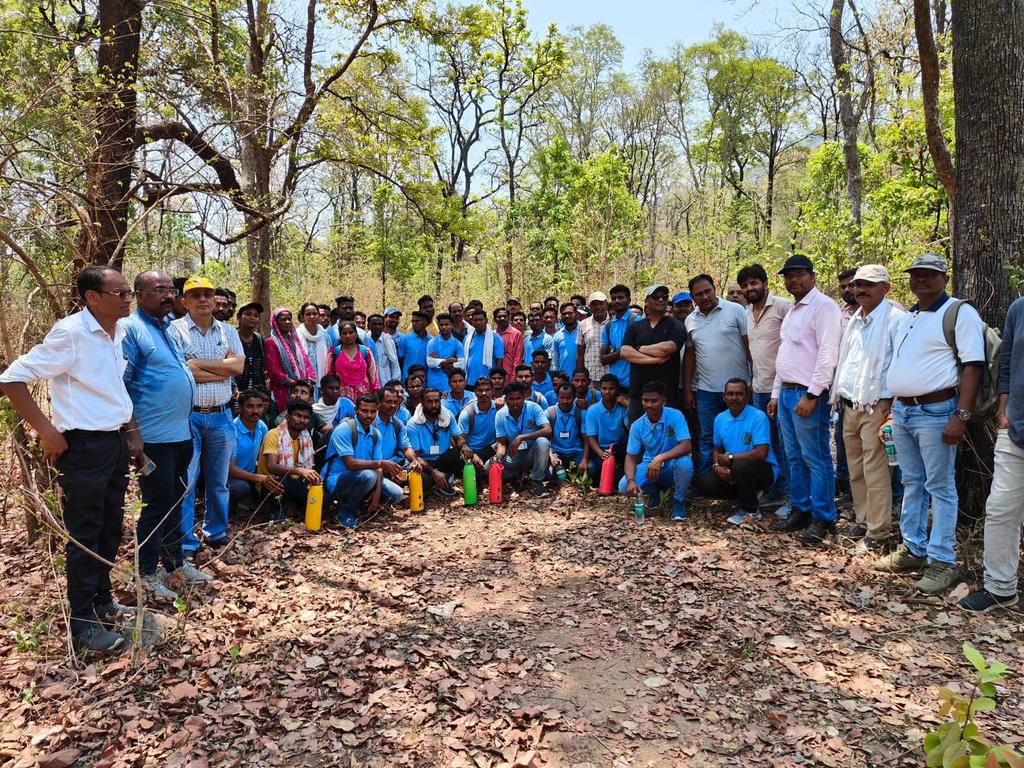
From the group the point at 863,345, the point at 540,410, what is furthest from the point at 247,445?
the point at 863,345

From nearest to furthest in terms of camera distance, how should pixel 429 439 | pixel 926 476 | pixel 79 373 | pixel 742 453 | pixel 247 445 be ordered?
1. pixel 79 373
2. pixel 926 476
3. pixel 742 453
4. pixel 247 445
5. pixel 429 439

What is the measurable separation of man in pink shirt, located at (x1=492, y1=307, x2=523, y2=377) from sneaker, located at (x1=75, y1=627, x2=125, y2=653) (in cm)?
562

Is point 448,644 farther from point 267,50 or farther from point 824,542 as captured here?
point 267,50

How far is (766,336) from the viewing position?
5539 millimetres

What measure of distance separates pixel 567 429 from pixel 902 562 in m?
3.56

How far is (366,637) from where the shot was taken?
385 cm

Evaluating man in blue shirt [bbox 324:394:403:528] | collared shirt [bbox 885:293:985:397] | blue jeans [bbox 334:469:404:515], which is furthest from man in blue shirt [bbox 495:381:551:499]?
collared shirt [bbox 885:293:985:397]

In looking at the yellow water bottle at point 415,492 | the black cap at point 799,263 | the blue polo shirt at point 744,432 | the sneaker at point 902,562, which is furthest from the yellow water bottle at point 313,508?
the sneaker at point 902,562

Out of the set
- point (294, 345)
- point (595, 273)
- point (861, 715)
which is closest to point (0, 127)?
point (294, 345)

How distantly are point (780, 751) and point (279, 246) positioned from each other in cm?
2342

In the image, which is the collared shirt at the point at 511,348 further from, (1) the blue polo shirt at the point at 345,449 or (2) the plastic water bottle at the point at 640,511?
(2) the plastic water bottle at the point at 640,511

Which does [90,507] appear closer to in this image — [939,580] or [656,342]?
[656,342]

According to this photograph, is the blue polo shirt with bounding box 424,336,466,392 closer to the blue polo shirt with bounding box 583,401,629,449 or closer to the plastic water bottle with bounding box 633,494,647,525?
the blue polo shirt with bounding box 583,401,629,449

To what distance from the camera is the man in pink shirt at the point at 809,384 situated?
4891 millimetres
